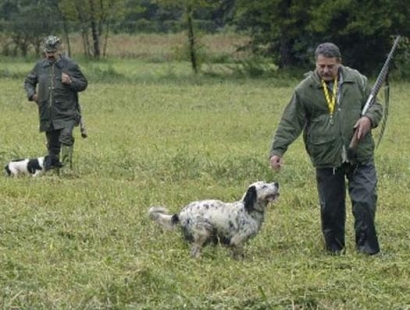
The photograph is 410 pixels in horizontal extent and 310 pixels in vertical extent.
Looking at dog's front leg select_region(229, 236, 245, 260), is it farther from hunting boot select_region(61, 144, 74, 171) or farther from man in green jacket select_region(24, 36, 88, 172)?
hunting boot select_region(61, 144, 74, 171)

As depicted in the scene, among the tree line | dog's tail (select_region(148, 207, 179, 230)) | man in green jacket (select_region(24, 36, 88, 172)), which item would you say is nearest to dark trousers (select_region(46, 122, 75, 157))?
man in green jacket (select_region(24, 36, 88, 172))

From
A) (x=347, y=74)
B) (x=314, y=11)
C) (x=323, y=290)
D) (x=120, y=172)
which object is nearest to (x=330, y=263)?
(x=323, y=290)

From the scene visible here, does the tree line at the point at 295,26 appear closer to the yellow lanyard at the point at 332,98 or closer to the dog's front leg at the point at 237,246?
the yellow lanyard at the point at 332,98

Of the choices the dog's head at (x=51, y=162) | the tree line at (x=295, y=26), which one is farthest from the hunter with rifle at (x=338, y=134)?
the tree line at (x=295, y=26)

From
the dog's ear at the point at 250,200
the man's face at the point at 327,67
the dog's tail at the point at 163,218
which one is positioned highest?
the man's face at the point at 327,67

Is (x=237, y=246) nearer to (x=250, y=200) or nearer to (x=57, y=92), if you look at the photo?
(x=250, y=200)

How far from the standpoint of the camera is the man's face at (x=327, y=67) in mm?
9061

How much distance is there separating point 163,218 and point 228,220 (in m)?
0.84

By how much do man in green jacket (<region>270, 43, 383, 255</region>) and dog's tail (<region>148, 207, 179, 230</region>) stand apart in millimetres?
1144

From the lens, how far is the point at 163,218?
957 centimetres

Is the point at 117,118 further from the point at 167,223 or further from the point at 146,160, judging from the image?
the point at 167,223

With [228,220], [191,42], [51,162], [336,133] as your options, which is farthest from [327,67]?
[191,42]

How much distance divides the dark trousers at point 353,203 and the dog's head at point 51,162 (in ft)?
19.0

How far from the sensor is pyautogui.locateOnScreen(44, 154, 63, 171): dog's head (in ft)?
46.6
